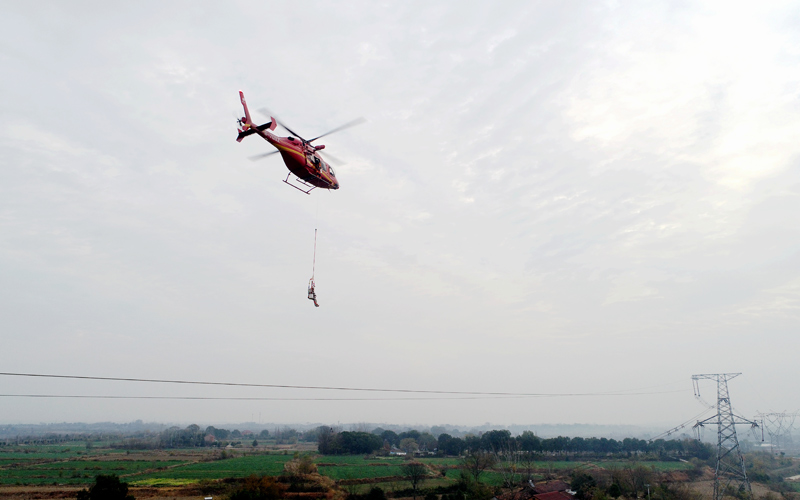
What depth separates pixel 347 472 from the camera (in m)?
58.4

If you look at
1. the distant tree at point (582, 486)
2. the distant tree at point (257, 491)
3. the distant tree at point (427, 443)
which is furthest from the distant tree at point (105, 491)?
the distant tree at point (427, 443)

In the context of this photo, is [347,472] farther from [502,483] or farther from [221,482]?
[502,483]

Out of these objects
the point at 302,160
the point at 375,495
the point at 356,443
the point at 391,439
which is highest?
the point at 302,160

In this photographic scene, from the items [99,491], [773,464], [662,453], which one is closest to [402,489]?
[99,491]

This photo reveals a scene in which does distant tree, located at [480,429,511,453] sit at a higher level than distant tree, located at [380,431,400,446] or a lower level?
higher

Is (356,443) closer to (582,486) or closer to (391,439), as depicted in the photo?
(391,439)

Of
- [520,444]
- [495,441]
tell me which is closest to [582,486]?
[520,444]

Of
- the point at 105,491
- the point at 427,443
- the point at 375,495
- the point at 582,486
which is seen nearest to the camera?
the point at 105,491

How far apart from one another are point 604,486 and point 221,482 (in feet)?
139

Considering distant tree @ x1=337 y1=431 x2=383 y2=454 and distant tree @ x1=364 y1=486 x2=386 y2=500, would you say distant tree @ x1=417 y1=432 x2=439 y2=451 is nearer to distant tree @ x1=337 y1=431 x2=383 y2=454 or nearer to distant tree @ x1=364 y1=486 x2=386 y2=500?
→ distant tree @ x1=337 y1=431 x2=383 y2=454

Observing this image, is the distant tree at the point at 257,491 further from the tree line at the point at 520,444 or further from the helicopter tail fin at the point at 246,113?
the tree line at the point at 520,444

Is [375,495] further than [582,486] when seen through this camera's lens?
No

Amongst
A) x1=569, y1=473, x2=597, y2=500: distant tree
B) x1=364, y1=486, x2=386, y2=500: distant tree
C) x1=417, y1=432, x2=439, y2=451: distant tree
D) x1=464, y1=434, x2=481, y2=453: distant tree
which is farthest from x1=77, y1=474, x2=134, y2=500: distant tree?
x1=417, y1=432, x2=439, y2=451: distant tree

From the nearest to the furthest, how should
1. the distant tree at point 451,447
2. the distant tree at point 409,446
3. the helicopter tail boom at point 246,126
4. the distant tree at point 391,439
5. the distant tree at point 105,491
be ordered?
the helicopter tail boom at point 246,126
the distant tree at point 105,491
the distant tree at point 451,447
the distant tree at point 409,446
the distant tree at point 391,439
